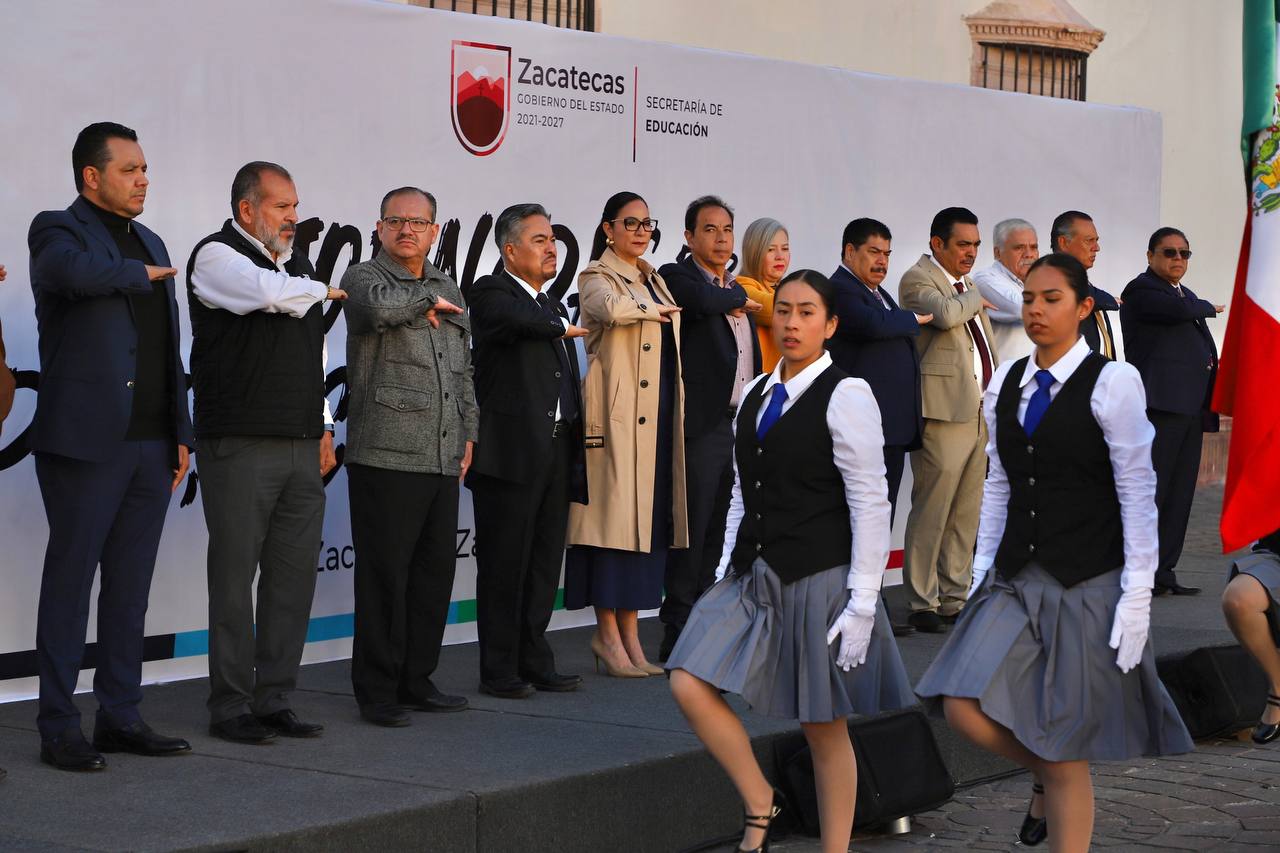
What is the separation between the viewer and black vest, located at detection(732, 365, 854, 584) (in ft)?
16.6

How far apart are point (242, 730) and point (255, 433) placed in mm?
940

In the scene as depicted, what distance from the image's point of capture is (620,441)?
7.29 meters

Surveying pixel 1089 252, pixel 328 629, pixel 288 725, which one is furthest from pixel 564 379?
pixel 1089 252

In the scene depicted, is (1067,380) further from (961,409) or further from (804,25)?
(804,25)

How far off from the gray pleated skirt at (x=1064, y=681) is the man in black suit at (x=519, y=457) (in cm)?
234

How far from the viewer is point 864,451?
16.5ft

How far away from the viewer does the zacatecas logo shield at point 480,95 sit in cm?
775

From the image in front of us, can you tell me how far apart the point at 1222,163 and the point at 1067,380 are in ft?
39.5

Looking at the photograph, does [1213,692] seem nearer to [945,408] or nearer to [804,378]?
[945,408]

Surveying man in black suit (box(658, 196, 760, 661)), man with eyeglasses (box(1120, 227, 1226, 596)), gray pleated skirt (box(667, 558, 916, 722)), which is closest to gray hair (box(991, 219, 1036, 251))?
man with eyeglasses (box(1120, 227, 1226, 596))

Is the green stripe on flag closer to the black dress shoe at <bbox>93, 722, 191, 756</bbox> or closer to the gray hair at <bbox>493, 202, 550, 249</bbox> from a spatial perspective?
the gray hair at <bbox>493, 202, 550, 249</bbox>

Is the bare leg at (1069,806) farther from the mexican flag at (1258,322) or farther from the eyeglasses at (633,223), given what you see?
the eyeglasses at (633,223)

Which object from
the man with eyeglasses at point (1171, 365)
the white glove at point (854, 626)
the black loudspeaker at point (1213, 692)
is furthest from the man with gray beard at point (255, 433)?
the man with eyeglasses at point (1171, 365)

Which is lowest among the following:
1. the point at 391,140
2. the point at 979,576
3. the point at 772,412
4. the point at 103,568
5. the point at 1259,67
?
the point at 103,568
